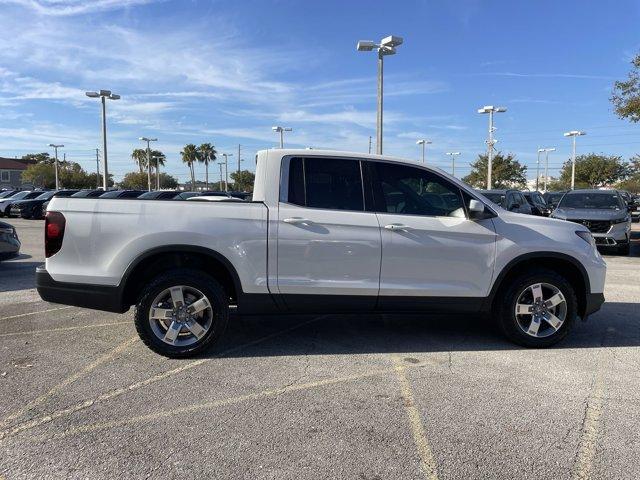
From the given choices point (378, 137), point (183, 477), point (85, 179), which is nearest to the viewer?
point (183, 477)

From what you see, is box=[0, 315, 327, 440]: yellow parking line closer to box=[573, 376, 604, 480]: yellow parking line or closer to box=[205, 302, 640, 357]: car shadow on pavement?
box=[205, 302, 640, 357]: car shadow on pavement

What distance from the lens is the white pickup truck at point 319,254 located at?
14.9ft

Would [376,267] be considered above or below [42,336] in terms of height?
above

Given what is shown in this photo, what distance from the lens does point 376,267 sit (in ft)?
15.6

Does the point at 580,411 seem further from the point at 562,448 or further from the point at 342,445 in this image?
the point at 342,445

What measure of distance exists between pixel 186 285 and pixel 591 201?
1333cm

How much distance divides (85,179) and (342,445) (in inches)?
3796

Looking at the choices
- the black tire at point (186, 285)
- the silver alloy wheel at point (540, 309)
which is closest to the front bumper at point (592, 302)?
the silver alloy wheel at point (540, 309)

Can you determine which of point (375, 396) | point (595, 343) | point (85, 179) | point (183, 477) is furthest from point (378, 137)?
point (85, 179)

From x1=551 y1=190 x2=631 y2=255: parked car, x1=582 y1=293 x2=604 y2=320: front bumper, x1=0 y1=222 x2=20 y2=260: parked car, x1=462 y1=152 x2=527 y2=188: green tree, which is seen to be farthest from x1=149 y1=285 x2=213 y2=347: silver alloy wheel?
x1=462 y1=152 x2=527 y2=188: green tree

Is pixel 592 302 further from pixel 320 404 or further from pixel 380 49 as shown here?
pixel 380 49

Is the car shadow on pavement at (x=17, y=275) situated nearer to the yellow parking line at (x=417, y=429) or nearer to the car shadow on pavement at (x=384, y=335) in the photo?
the car shadow on pavement at (x=384, y=335)

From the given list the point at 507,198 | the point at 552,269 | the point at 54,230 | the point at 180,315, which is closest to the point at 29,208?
the point at 507,198

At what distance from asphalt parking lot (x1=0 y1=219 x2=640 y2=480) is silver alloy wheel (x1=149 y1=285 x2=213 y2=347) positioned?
0.79ft
